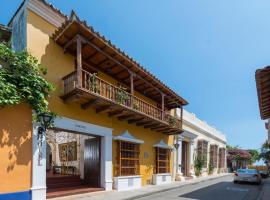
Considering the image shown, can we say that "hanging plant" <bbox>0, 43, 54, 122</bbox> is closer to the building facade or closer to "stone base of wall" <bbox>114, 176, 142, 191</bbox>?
the building facade

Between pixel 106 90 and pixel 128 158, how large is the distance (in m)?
4.56

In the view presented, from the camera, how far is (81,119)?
1268 cm

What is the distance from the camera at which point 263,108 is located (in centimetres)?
1252

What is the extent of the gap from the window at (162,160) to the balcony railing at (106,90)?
298 cm

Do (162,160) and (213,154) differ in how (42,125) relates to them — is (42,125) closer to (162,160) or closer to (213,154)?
(162,160)

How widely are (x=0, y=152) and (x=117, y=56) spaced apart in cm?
649

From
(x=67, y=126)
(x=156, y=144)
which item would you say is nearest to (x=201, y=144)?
(x=156, y=144)

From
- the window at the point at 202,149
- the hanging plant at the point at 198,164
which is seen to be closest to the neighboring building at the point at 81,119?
the hanging plant at the point at 198,164

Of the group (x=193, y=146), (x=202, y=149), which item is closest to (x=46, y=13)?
(x=193, y=146)

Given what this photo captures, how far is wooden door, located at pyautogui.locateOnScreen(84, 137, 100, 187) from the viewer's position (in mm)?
14232

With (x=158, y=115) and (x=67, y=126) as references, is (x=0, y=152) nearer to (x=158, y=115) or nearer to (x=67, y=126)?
(x=67, y=126)

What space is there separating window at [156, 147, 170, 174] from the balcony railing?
2976mm

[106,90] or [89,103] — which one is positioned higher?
[106,90]

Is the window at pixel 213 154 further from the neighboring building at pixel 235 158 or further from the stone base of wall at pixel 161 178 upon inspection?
the stone base of wall at pixel 161 178
